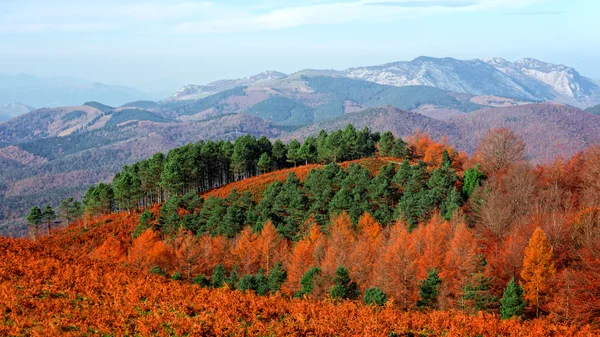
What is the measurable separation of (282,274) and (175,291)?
2267cm

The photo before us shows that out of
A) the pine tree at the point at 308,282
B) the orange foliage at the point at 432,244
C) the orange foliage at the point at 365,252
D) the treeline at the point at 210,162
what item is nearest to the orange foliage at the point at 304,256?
the orange foliage at the point at 365,252

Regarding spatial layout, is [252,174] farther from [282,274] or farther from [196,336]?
[196,336]

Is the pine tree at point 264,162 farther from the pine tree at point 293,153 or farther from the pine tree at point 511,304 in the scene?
the pine tree at point 511,304

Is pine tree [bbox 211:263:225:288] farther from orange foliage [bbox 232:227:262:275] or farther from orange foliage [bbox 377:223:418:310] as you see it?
orange foliage [bbox 377:223:418:310]

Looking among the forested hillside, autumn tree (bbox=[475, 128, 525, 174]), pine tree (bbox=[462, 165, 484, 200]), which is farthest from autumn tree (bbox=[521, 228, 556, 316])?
autumn tree (bbox=[475, 128, 525, 174])

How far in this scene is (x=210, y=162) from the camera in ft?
328

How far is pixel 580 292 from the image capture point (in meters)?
35.3

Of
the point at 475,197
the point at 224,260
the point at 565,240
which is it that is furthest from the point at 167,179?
the point at 565,240

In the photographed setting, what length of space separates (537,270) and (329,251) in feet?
70.4

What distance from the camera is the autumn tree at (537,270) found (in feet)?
138

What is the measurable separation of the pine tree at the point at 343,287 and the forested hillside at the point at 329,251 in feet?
0.60

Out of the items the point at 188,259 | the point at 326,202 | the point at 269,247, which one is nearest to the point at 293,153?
→ the point at 326,202

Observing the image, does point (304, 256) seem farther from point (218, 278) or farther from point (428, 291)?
point (428, 291)

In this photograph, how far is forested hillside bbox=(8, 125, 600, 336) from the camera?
76.5ft
